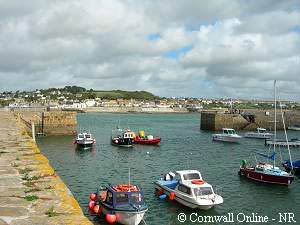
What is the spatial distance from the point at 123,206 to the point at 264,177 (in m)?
18.3

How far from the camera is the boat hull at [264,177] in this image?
35125mm

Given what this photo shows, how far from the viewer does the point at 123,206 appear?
2267 cm

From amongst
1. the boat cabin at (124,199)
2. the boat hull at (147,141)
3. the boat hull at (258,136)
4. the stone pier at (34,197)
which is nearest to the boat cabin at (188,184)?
the boat cabin at (124,199)

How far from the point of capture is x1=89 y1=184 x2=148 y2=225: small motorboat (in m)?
22.2

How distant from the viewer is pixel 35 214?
8000mm

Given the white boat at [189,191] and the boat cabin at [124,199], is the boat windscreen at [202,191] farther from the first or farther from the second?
the boat cabin at [124,199]

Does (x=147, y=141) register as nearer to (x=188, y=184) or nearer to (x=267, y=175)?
(x=267, y=175)

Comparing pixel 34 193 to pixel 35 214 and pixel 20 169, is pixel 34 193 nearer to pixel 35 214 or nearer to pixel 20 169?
pixel 35 214

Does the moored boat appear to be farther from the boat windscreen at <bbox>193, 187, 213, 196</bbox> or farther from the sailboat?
the boat windscreen at <bbox>193, 187, 213, 196</bbox>

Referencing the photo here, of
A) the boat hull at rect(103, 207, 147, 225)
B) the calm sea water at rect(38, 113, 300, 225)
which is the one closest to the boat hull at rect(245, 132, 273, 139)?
the calm sea water at rect(38, 113, 300, 225)

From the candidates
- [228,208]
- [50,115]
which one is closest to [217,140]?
[50,115]

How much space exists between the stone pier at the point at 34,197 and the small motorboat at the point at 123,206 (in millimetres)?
9518

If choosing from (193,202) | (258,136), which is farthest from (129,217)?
(258,136)

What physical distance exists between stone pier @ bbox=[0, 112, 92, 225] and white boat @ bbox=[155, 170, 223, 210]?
15267 mm
